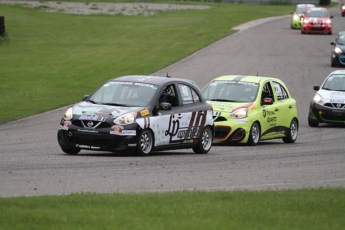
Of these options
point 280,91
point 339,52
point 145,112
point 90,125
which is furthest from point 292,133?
point 339,52

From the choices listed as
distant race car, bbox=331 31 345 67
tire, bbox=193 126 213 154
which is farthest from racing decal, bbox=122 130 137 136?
A: distant race car, bbox=331 31 345 67

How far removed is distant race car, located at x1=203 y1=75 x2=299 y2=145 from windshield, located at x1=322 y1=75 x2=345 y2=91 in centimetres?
407

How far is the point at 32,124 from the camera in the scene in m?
22.8

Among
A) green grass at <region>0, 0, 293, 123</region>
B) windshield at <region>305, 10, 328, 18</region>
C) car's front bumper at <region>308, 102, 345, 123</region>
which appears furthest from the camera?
windshield at <region>305, 10, 328, 18</region>

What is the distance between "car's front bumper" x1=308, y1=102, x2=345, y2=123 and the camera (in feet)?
80.9

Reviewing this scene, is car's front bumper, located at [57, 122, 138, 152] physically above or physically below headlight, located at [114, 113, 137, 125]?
below

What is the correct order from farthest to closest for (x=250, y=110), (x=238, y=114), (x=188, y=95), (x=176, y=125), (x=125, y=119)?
(x=250, y=110)
(x=238, y=114)
(x=188, y=95)
(x=176, y=125)
(x=125, y=119)

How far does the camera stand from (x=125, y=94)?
648 inches

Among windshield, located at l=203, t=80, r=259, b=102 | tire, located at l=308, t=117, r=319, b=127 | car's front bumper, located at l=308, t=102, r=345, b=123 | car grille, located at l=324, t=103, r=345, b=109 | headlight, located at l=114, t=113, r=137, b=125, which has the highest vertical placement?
headlight, located at l=114, t=113, r=137, b=125

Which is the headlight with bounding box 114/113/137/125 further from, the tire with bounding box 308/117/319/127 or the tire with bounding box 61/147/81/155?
the tire with bounding box 308/117/319/127

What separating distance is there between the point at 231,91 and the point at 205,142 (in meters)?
3.26

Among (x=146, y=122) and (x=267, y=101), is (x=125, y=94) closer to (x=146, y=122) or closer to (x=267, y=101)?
(x=146, y=122)

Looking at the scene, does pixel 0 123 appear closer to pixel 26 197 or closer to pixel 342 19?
pixel 26 197

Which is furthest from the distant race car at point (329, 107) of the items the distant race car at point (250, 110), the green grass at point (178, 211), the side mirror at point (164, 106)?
the green grass at point (178, 211)
